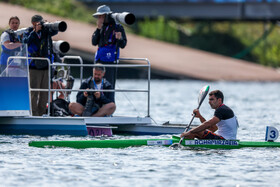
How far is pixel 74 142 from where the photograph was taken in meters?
12.5

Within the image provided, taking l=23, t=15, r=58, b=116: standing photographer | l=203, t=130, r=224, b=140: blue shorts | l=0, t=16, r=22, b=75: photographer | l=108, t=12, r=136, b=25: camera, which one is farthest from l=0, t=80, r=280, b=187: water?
l=108, t=12, r=136, b=25: camera

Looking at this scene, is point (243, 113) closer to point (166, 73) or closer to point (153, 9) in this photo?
point (166, 73)

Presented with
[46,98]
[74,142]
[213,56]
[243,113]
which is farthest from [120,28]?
[213,56]

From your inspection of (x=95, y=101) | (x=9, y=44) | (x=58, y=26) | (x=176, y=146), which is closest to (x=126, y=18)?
(x=58, y=26)

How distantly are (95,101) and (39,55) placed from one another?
54.4 inches

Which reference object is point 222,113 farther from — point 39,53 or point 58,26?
point 39,53

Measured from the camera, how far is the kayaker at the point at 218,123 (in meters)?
12.1

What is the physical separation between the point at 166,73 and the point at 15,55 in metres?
26.1

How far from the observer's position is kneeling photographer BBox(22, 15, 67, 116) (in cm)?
1430

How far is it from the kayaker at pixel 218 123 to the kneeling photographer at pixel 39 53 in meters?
3.37

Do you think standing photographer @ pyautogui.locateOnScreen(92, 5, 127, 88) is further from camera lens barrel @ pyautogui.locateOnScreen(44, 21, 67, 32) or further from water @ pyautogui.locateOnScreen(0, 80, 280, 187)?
water @ pyautogui.locateOnScreen(0, 80, 280, 187)

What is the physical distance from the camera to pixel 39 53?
14.5m

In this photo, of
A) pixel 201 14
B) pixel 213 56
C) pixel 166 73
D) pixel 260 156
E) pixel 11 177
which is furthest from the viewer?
pixel 201 14

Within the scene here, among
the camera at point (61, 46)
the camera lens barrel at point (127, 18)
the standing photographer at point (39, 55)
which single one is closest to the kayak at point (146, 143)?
the standing photographer at point (39, 55)
